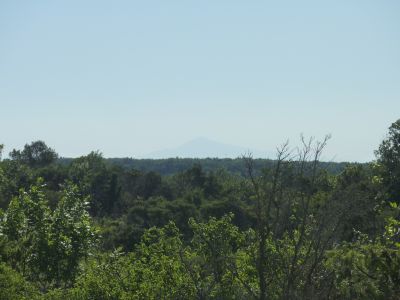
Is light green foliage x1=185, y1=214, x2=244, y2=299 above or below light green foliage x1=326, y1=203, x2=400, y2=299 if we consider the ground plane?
below

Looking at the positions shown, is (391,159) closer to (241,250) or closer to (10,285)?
(241,250)

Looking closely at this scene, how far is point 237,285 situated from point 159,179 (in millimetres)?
82373

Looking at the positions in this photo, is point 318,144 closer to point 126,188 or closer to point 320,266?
point 320,266

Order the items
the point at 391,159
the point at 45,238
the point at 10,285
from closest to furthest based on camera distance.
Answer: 1. the point at 10,285
2. the point at 45,238
3. the point at 391,159

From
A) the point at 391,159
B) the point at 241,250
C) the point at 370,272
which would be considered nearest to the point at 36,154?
the point at 391,159

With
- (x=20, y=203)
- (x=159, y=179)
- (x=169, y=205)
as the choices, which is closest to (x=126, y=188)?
(x=159, y=179)

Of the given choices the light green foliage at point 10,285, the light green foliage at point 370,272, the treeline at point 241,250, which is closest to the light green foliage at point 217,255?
the treeline at point 241,250

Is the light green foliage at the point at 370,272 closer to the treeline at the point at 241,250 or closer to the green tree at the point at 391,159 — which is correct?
the treeline at the point at 241,250

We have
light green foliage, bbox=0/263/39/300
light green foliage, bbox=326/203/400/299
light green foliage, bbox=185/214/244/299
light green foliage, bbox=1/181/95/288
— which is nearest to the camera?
light green foliage, bbox=326/203/400/299

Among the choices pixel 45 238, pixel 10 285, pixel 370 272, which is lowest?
pixel 10 285

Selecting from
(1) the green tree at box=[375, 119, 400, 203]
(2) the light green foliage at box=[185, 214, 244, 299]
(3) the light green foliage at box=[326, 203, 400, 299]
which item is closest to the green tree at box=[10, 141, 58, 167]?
(1) the green tree at box=[375, 119, 400, 203]

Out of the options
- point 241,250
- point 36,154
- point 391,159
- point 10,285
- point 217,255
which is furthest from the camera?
point 36,154

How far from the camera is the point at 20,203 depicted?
20.2m

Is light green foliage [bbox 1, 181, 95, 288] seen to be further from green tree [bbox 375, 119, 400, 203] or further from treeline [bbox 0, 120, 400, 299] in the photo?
green tree [bbox 375, 119, 400, 203]
